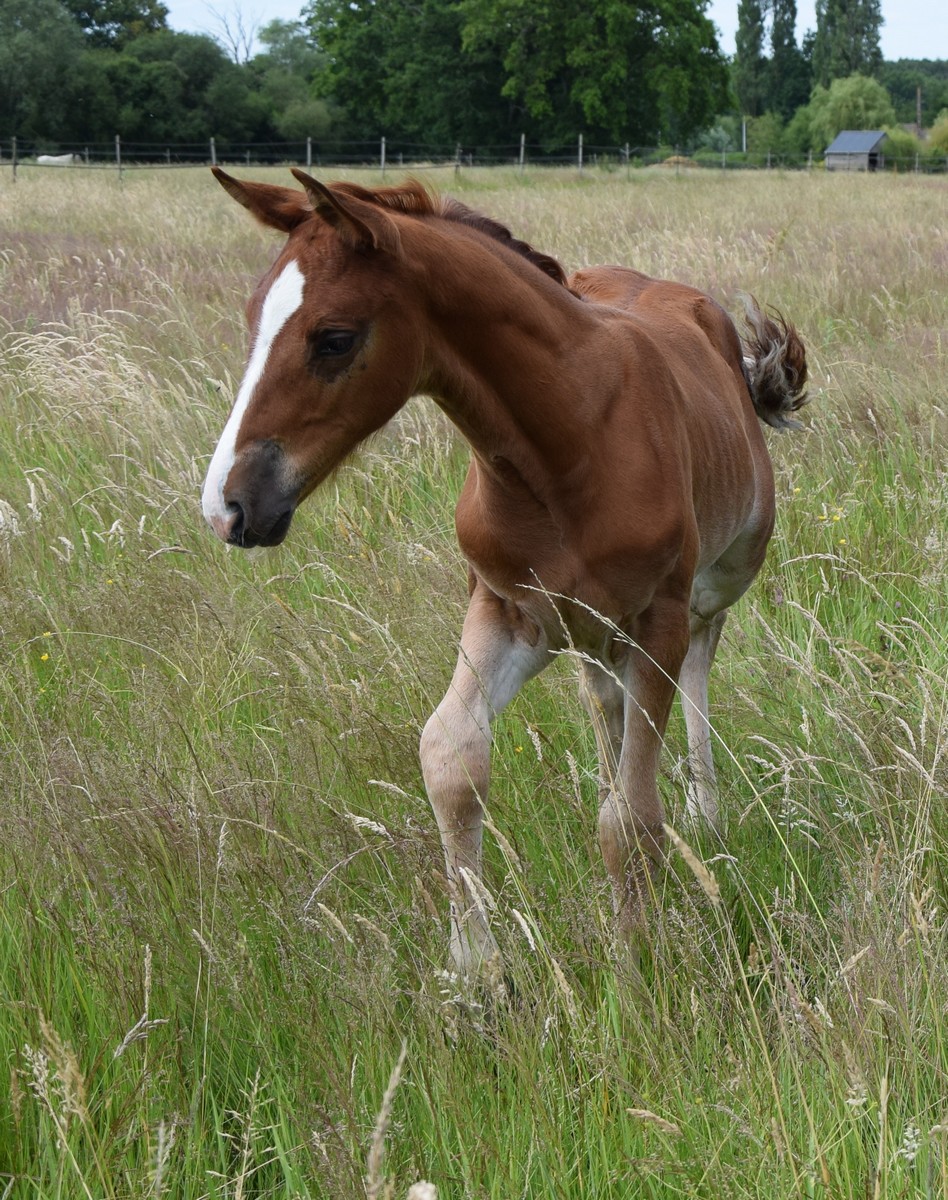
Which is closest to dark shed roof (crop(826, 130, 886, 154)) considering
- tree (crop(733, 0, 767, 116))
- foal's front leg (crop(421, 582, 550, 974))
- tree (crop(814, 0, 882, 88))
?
tree (crop(814, 0, 882, 88))

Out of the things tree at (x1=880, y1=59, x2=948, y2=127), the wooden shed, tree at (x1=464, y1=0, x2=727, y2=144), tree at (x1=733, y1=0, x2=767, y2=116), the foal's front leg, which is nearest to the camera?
the foal's front leg

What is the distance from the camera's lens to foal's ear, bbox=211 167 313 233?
7.71 ft

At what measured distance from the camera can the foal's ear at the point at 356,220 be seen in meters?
2.15

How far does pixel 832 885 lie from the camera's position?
8.94ft

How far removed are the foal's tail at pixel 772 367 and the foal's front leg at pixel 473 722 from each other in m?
1.73

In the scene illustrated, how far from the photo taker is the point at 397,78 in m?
57.8

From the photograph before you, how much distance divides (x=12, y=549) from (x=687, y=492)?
2.68 m

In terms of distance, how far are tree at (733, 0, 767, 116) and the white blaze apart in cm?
10597

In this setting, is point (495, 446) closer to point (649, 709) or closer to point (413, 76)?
point (649, 709)

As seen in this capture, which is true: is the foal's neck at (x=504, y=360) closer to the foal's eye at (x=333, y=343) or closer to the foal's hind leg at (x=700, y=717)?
the foal's eye at (x=333, y=343)

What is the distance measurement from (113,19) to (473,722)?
73.5m

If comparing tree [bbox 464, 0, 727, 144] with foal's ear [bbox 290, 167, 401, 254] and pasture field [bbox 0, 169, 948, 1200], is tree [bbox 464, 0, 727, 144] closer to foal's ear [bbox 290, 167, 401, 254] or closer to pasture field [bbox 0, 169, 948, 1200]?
pasture field [bbox 0, 169, 948, 1200]

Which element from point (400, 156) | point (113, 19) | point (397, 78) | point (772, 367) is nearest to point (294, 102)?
point (397, 78)

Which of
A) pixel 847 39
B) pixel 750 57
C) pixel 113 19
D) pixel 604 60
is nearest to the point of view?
pixel 604 60
